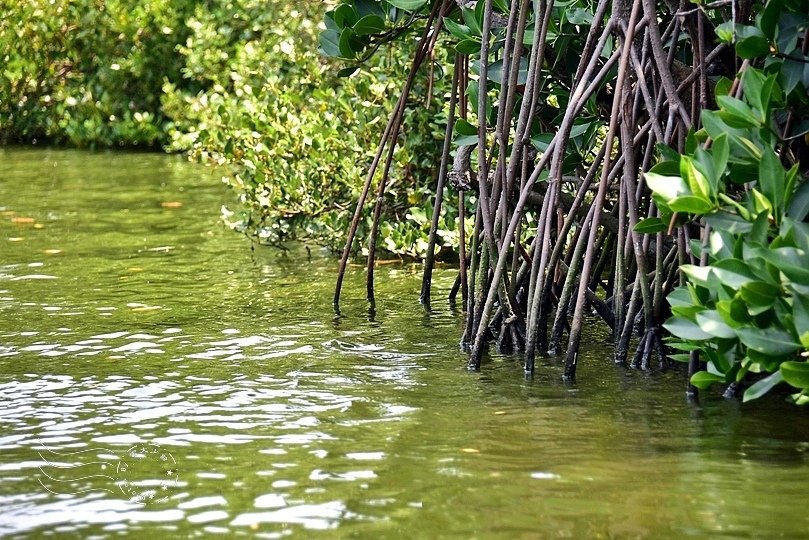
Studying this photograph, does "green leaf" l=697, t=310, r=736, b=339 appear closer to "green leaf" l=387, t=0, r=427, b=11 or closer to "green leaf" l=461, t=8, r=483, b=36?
"green leaf" l=461, t=8, r=483, b=36

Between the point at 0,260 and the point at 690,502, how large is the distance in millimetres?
6240

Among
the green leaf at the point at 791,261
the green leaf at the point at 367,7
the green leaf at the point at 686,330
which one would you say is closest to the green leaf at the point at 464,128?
the green leaf at the point at 367,7

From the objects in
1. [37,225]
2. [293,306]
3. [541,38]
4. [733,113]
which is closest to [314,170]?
[293,306]

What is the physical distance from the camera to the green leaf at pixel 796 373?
3.85m

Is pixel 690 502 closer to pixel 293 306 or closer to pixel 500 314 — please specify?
pixel 500 314

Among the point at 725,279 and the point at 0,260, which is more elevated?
the point at 725,279

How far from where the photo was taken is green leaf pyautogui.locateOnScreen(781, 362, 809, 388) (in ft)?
12.6

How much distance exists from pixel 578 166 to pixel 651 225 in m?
1.29

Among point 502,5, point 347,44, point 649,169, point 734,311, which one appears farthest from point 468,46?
point 734,311

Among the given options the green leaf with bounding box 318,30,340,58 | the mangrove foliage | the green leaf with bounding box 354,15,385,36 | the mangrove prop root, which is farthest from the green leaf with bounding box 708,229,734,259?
the green leaf with bounding box 318,30,340,58

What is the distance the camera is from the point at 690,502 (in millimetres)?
3633

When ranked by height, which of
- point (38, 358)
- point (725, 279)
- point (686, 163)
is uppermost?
point (686, 163)

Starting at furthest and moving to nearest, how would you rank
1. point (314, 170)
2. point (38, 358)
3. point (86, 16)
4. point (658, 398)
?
1. point (86, 16)
2. point (314, 170)
3. point (38, 358)
4. point (658, 398)

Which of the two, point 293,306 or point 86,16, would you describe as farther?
point 86,16
